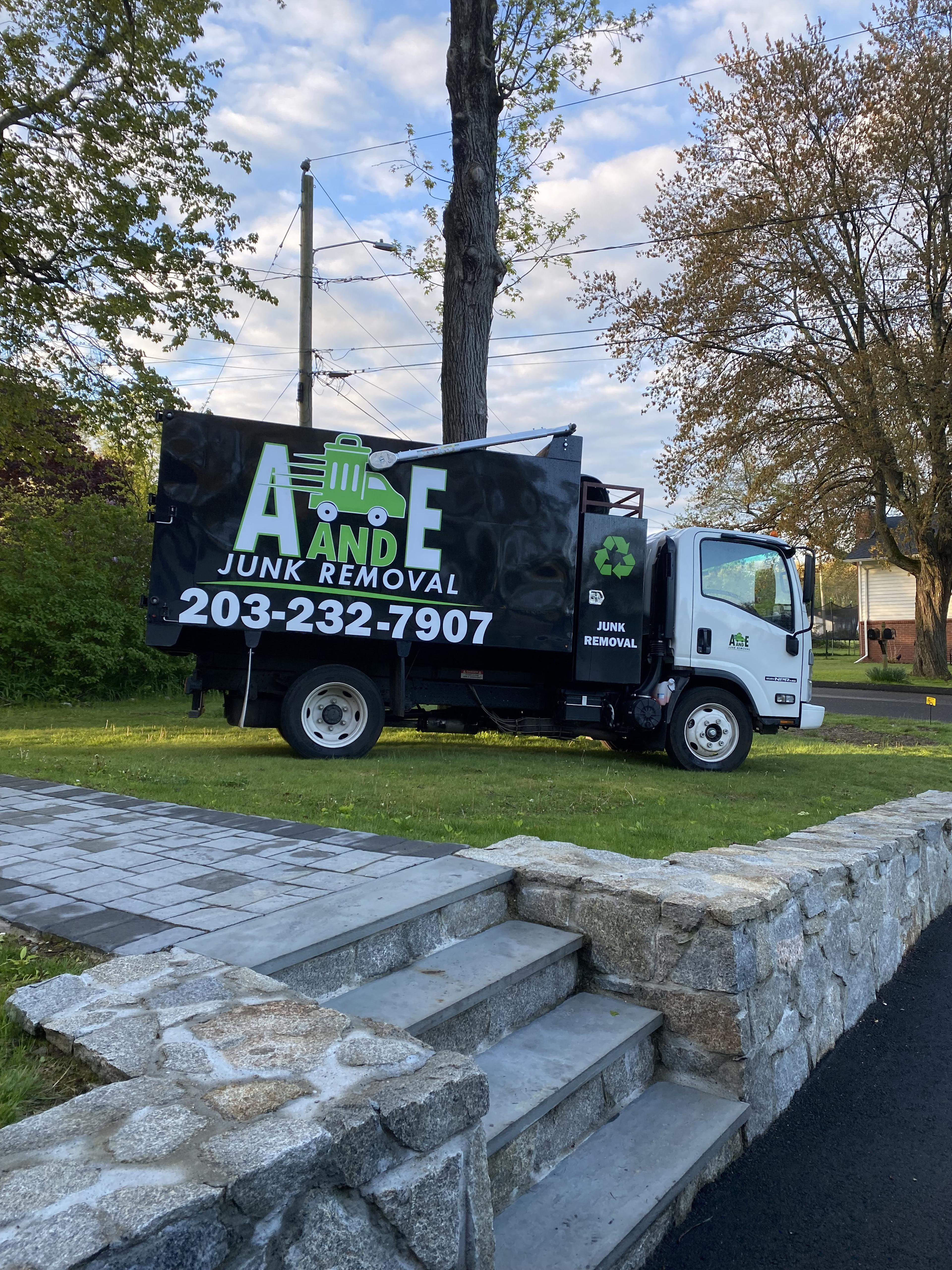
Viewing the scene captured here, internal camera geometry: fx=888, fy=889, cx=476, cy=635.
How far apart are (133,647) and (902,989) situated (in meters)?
13.6

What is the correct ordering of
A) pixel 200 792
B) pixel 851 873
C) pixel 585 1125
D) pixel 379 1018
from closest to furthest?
pixel 379 1018, pixel 585 1125, pixel 851 873, pixel 200 792

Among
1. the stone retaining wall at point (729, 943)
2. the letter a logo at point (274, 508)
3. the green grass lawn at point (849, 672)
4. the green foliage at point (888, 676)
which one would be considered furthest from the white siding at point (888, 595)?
the stone retaining wall at point (729, 943)

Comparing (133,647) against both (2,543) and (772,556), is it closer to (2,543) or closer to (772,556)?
(2,543)

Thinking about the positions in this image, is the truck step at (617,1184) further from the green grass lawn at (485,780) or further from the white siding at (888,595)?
the white siding at (888,595)

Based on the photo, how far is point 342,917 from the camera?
305 cm

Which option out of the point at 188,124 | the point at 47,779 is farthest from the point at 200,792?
the point at 188,124

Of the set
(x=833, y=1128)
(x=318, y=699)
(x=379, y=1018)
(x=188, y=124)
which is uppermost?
(x=188, y=124)

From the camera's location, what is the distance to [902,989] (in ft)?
15.4

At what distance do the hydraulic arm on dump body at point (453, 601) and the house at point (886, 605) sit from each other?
3282cm

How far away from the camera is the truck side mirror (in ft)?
31.0

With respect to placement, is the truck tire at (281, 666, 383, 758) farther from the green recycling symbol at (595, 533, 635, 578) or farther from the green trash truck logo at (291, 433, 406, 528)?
the green recycling symbol at (595, 533, 635, 578)

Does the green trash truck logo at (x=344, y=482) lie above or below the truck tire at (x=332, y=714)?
above

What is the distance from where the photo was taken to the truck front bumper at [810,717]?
9859 millimetres

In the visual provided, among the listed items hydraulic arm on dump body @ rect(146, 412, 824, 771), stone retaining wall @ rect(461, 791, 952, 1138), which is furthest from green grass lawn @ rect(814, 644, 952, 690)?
stone retaining wall @ rect(461, 791, 952, 1138)
